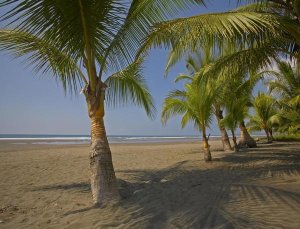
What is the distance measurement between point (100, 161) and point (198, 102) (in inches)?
204

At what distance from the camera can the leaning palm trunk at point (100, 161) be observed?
481 centimetres

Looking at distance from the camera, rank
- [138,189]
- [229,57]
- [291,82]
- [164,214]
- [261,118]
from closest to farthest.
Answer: [164,214] < [138,189] < [229,57] < [291,82] < [261,118]

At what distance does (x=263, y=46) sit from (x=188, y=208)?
495 centimetres

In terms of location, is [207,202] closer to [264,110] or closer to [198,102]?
[198,102]

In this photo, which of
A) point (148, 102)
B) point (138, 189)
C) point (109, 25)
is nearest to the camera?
point (109, 25)

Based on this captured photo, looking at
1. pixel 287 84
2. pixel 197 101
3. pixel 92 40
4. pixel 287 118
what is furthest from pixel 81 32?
pixel 287 118

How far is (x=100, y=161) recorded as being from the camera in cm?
483

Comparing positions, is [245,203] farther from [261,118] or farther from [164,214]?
[261,118]

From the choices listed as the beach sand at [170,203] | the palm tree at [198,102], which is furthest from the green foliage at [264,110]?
the beach sand at [170,203]

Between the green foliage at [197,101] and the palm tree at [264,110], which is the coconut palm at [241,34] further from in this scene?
the palm tree at [264,110]

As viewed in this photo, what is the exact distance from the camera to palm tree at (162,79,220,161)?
929 centimetres

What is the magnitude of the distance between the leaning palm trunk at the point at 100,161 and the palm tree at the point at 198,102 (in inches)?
179

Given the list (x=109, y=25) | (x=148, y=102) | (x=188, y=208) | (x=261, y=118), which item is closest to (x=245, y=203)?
(x=188, y=208)

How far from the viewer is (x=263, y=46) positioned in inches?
295
